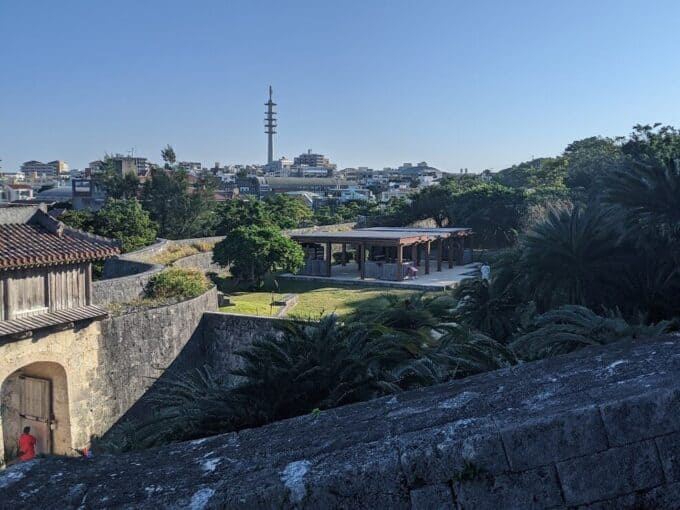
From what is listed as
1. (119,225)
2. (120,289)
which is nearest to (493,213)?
(119,225)

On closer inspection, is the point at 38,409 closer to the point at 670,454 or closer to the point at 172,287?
the point at 172,287

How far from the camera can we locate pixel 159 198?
4078 centimetres

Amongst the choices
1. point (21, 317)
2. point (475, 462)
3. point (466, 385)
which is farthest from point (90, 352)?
point (475, 462)

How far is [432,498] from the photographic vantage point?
2.25 m

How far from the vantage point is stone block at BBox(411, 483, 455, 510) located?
2.24m

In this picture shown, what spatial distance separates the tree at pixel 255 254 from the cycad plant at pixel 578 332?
18.2m

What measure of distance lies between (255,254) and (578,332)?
749 inches

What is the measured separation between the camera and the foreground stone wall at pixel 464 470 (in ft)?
7.40

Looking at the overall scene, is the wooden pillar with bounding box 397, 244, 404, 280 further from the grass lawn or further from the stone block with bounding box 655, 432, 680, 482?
the stone block with bounding box 655, 432, 680, 482

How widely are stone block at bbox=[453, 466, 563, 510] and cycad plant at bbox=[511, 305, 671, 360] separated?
12.4ft

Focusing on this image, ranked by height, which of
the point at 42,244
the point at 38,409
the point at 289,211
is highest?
the point at 289,211

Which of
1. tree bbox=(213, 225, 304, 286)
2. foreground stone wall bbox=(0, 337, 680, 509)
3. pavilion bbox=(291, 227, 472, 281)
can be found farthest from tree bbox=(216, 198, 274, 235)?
foreground stone wall bbox=(0, 337, 680, 509)

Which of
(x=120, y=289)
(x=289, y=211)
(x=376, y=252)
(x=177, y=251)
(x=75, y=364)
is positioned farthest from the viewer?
(x=289, y=211)

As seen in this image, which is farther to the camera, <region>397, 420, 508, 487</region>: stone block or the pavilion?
the pavilion
